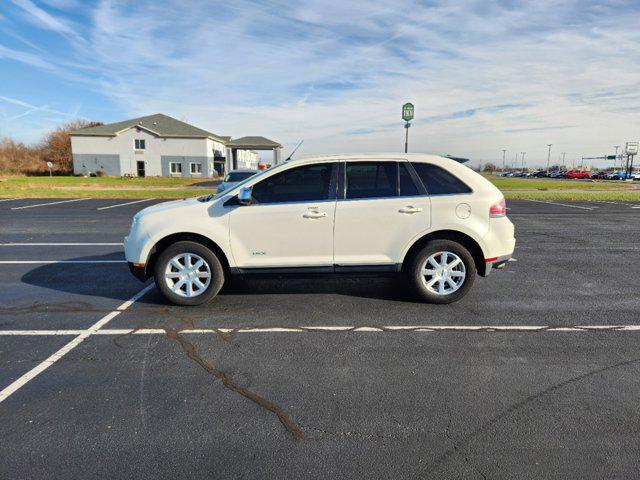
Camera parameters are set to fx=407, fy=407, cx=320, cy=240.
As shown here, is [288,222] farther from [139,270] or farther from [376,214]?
[139,270]

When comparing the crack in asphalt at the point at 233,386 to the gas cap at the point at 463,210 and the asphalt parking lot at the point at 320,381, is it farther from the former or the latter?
the gas cap at the point at 463,210

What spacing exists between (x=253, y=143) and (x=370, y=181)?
53.7 m

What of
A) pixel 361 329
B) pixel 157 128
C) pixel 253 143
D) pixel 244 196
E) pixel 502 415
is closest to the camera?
pixel 502 415

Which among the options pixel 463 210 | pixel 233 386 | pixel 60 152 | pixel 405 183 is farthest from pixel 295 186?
pixel 60 152

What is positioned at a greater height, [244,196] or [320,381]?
[244,196]

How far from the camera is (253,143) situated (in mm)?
56188

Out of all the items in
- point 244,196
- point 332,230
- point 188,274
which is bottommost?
point 188,274

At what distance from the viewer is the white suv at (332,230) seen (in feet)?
15.7

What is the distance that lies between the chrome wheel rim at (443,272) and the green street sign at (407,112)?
1058 centimetres

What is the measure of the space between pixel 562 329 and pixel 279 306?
10.1 ft

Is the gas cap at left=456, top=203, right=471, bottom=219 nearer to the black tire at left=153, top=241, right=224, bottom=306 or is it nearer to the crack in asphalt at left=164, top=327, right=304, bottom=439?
the black tire at left=153, top=241, right=224, bottom=306

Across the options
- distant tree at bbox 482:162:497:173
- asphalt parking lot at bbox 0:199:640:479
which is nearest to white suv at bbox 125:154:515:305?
asphalt parking lot at bbox 0:199:640:479

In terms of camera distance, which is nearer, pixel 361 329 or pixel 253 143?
pixel 361 329

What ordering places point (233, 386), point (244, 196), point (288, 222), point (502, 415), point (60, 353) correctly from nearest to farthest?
1. point (502, 415)
2. point (233, 386)
3. point (60, 353)
4. point (244, 196)
5. point (288, 222)
